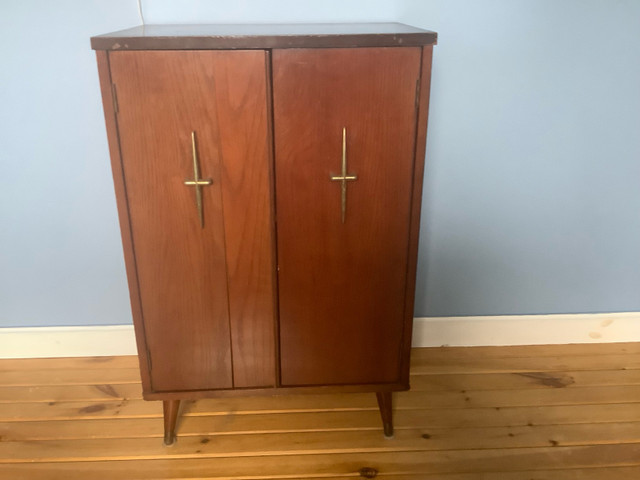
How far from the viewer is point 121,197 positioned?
4.44 ft

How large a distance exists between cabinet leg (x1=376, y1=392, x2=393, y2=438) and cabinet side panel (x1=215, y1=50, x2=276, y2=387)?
354 mm

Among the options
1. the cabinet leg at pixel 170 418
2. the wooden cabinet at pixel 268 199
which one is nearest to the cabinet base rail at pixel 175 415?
the cabinet leg at pixel 170 418

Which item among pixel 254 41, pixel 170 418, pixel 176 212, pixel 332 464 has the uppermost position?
pixel 254 41

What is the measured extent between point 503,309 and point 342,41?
1.31m

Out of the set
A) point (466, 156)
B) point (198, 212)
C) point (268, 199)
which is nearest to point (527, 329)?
point (466, 156)

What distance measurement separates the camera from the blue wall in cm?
172

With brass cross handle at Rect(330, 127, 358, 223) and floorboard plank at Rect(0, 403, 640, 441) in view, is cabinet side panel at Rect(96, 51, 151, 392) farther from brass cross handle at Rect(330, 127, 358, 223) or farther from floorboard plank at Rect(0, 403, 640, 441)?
brass cross handle at Rect(330, 127, 358, 223)

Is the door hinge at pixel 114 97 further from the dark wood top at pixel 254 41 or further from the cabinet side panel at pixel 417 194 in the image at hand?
the cabinet side panel at pixel 417 194

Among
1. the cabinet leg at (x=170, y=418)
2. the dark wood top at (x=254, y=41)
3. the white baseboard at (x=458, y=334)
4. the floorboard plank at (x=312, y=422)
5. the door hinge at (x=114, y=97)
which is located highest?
the dark wood top at (x=254, y=41)

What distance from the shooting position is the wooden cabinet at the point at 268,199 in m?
1.25

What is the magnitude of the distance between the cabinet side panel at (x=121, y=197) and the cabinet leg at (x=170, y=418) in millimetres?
123

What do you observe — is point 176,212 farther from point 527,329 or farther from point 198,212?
point 527,329

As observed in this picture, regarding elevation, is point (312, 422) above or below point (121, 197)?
below

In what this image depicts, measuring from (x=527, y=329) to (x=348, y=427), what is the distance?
84 centimetres
